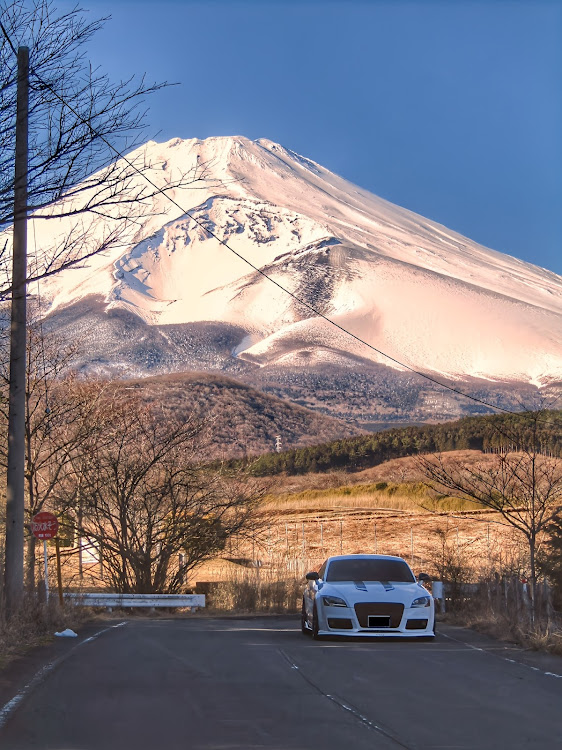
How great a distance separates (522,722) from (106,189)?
7.20 metres

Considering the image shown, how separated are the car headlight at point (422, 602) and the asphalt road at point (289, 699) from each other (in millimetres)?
832

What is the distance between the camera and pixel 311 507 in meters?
65.4

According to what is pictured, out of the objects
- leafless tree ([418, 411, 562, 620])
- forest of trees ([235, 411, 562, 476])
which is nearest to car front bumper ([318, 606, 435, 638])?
leafless tree ([418, 411, 562, 620])

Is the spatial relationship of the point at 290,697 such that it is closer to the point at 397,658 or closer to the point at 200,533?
the point at 397,658

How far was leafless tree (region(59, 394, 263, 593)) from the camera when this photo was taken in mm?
28859

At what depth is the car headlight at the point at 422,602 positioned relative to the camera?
1630 centimetres

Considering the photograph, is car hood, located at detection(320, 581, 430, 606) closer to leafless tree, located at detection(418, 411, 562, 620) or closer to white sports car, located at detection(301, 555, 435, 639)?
white sports car, located at detection(301, 555, 435, 639)

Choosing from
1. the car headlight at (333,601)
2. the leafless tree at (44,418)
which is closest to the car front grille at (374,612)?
the car headlight at (333,601)

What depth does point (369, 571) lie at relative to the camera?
57.8 feet

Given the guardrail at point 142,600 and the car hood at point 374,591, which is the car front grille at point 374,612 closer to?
the car hood at point 374,591

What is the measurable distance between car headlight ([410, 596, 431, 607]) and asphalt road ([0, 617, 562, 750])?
832 mm

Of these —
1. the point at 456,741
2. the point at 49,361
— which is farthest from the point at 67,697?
the point at 49,361

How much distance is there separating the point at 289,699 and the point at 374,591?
678 cm

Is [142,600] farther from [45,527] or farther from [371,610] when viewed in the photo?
[371,610]
